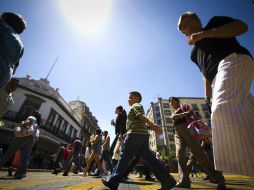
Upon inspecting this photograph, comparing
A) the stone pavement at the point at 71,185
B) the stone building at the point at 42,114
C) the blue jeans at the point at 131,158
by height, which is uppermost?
the stone building at the point at 42,114

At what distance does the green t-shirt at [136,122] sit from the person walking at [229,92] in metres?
1.23

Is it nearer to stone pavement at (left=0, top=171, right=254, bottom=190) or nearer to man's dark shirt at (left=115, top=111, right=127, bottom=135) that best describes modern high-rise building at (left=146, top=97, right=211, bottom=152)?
man's dark shirt at (left=115, top=111, right=127, bottom=135)

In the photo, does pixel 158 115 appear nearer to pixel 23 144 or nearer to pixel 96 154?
pixel 96 154

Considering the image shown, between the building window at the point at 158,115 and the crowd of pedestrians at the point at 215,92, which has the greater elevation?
the building window at the point at 158,115

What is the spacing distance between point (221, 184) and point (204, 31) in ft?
6.94

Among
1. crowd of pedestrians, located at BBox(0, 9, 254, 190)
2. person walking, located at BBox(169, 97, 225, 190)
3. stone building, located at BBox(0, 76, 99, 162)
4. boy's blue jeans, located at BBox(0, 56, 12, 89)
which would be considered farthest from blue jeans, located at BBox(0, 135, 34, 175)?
stone building, located at BBox(0, 76, 99, 162)

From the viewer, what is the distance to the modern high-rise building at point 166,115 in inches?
1847

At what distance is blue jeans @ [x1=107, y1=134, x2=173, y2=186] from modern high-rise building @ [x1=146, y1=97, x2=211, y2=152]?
45602 mm

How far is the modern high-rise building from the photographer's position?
46.9 metres

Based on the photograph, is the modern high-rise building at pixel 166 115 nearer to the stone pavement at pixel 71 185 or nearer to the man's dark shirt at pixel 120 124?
the man's dark shirt at pixel 120 124

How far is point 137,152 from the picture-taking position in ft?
8.21

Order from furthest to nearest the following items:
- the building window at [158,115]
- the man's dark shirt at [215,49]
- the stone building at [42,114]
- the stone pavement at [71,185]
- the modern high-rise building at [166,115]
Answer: the building window at [158,115]
the modern high-rise building at [166,115]
the stone building at [42,114]
the stone pavement at [71,185]
the man's dark shirt at [215,49]

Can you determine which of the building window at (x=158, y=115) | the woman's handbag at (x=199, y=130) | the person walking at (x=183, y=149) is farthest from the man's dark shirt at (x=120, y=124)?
the building window at (x=158, y=115)

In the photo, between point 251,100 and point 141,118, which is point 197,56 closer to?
point 251,100
